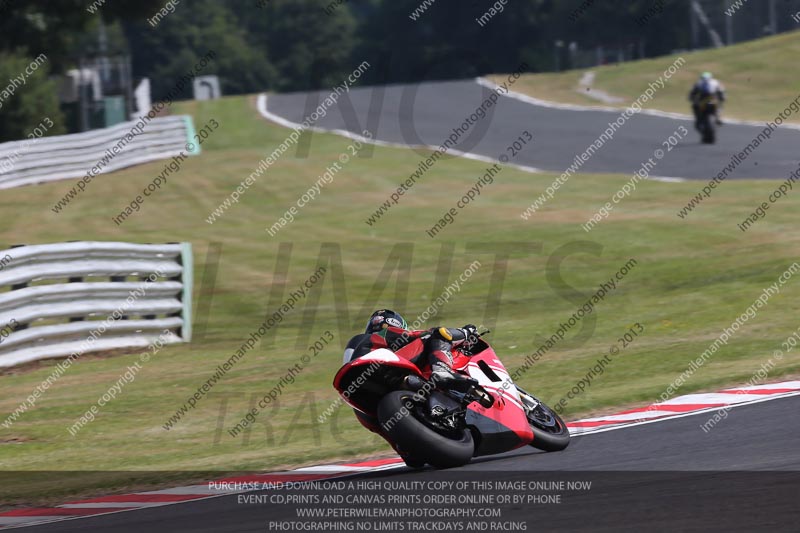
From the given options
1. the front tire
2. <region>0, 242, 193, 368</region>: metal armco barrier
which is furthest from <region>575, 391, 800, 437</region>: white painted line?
<region>0, 242, 193, 368</region>: metal armco barrier

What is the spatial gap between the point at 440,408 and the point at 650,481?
156 centimetres

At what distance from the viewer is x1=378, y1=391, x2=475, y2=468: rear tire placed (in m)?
7.78

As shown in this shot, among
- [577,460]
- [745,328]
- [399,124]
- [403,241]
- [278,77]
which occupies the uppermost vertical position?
[577,460]

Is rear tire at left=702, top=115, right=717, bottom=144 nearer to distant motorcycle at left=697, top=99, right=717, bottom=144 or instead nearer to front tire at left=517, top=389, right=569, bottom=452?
distant motorcycle at left=697, top=99, right=717, bottom=144

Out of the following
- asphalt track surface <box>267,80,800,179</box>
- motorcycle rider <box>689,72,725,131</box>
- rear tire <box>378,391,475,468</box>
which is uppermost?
rear tire <box>378,391,475,468</box>

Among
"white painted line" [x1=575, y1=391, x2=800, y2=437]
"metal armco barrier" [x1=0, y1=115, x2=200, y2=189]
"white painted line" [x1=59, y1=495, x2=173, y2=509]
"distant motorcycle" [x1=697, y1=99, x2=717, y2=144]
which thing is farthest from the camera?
"distant motorcycle" [x1=697, y1=99, x2=717, y2=144]

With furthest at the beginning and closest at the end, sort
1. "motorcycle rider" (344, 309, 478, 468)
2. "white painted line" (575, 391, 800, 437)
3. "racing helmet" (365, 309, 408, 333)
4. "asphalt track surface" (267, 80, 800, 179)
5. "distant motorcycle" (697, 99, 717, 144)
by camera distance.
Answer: "distant motorcycle" (697, 99, 717, 144) < "asphalt track surface" (267, 80, 800, 179) < "white painted line" (575, 391, 800, 437) < "racing helmet" (365, 309, 408, 333) < "motorcycle rider" (344, 309, 478, 468)

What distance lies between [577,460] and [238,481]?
259 cm

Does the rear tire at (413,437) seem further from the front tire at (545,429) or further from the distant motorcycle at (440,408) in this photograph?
the front tire at (545,429)

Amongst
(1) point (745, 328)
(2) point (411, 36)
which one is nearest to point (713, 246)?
(1) point (745, 328)

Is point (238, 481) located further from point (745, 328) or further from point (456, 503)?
point (745, 328)

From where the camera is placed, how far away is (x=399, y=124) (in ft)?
128

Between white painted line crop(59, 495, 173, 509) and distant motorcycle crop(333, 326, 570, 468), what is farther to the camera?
white painted line crop(59, 495, 173, 509)

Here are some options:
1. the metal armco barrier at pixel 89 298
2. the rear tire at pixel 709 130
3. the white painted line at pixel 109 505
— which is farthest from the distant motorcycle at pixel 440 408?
the rear tire at pixel 709 130
